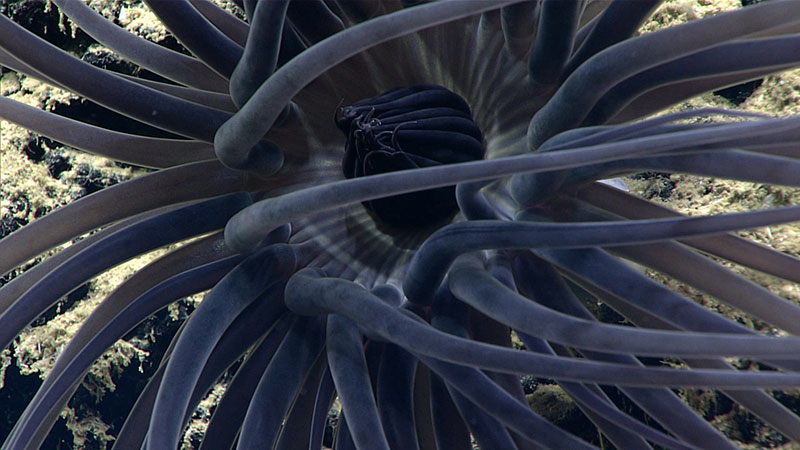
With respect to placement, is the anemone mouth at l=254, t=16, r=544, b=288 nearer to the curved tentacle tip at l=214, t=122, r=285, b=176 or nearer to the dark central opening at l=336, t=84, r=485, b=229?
the dark central opening at l=336, t=84, r=485, b=229

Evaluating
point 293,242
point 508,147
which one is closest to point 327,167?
point 293,242

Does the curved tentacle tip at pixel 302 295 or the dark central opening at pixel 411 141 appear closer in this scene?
the curved tentacle tip at pixel 302 295

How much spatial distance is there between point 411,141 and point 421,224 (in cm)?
23

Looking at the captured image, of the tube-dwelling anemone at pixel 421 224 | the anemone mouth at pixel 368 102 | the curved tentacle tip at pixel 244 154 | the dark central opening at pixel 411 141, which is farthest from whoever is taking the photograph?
the anemone mouth at pixel 368 102

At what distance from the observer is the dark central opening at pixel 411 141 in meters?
1.34

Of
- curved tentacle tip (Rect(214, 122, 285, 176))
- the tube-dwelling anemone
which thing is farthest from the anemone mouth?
curved tentacle tip (Rect(214, 122, 285, 176))

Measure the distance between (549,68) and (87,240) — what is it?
1169 millimetres

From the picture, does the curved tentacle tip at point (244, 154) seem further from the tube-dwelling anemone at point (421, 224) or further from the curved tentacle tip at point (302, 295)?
the curved tentacle tip at point (302, 295)

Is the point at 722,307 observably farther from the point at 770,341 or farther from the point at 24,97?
the point at 24,97

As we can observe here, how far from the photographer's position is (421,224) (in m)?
1.51

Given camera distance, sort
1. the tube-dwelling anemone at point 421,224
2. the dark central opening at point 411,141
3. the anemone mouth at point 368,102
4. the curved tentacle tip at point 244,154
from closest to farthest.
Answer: the tube-dwelling anemone at point 421,224 < the curved tentacle tip at point 244,154 < the dark central opening at point 411,141 < the anemone mouth at point 368,102

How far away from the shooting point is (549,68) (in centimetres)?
126

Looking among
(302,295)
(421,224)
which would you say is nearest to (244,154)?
(302,295)

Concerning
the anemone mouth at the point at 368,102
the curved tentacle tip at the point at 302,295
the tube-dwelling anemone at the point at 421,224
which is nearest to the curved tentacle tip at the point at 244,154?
the tube-dwelling anemone at the point at 421,224
